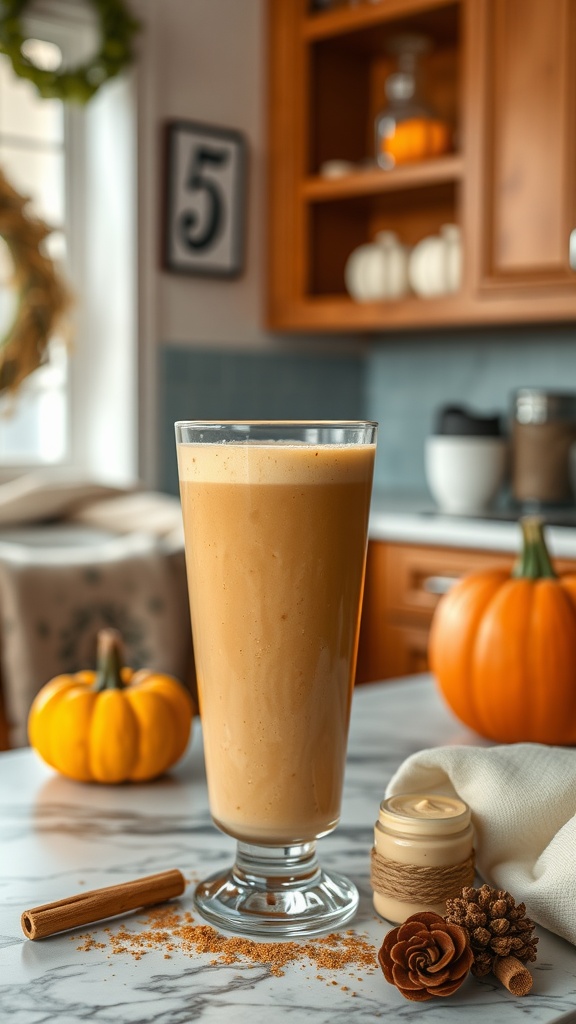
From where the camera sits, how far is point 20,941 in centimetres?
62

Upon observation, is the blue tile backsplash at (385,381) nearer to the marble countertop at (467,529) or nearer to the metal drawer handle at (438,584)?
the marble countertop at (467,529)

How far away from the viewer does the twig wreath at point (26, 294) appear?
2.45 m

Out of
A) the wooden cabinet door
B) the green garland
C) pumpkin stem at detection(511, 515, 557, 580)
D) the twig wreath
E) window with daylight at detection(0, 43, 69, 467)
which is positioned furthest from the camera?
window with daylight at detection(0, 43, 69, 467)

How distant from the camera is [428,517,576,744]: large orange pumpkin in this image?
38.4 inches

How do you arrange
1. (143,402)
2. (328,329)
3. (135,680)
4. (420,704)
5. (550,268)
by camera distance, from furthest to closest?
(328,329)
(143,402)
(550,268)
(420,704)
(135,680)

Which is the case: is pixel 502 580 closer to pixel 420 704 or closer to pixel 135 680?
pixel 420 704

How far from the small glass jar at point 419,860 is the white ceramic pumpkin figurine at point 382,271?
8.18 feet

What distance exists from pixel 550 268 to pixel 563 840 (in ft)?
7.11

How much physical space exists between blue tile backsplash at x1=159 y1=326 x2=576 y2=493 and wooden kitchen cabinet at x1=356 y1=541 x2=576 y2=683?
0.63 metres

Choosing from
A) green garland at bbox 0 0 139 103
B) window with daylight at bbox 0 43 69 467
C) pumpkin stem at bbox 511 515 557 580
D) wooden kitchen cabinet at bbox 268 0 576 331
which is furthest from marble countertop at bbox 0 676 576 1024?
green garland at bbox 0 0 139 103

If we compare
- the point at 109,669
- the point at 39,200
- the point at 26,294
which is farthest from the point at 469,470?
the point at 109,669

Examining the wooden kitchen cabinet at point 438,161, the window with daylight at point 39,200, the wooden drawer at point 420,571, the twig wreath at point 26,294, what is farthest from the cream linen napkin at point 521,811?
the window with daylight at point 39,200

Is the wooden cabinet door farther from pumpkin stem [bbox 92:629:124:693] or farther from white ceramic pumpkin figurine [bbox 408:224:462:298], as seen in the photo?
pumpkin stem [bbox 92:629:124:693]

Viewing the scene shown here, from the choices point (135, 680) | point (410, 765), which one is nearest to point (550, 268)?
point (135, 680)
